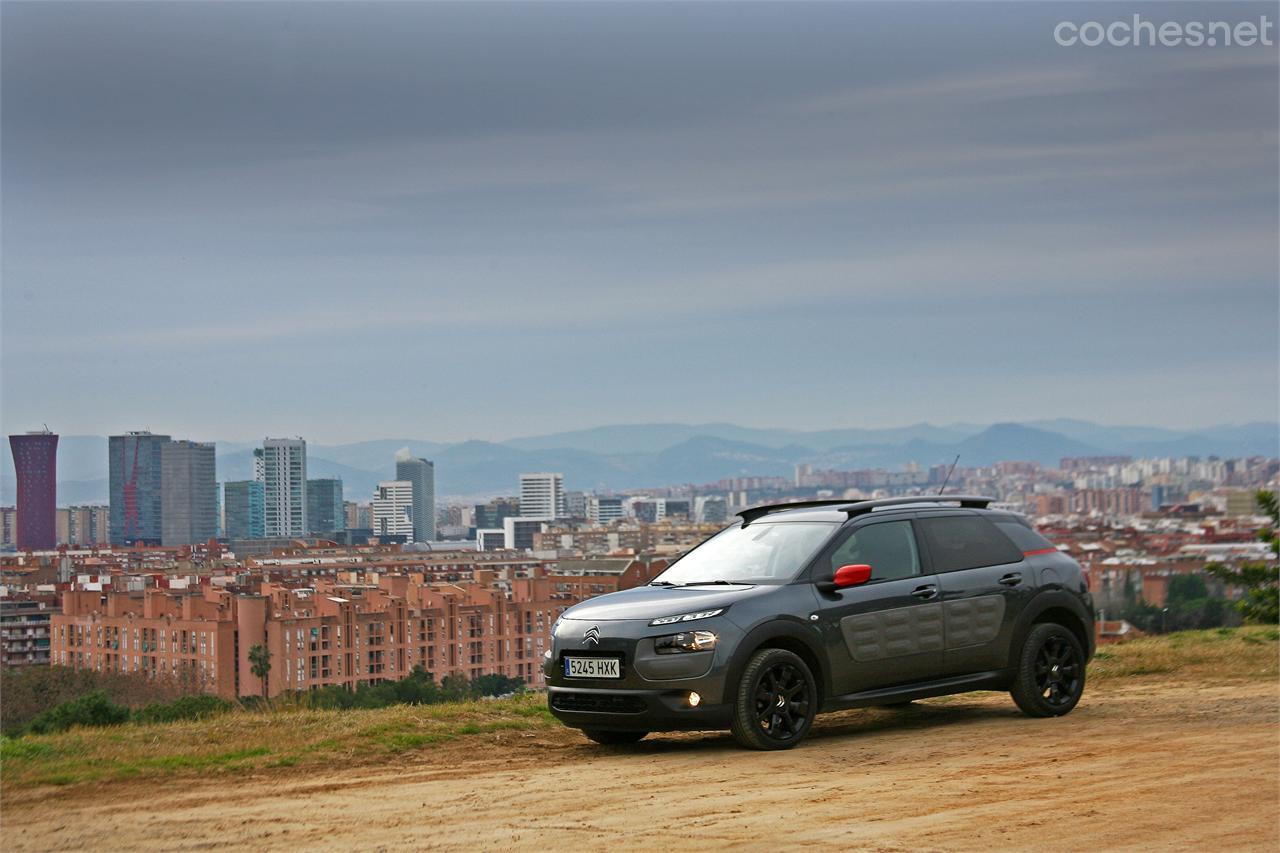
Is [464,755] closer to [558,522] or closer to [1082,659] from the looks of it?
[1082,659]

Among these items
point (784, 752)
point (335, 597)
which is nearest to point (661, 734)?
point (784, 752)

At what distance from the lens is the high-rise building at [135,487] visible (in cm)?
5972

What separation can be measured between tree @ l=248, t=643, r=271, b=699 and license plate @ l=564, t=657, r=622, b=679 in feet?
74.0

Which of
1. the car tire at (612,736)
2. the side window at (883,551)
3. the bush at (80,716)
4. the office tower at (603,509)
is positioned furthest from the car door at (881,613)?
the office tower at (603,509)

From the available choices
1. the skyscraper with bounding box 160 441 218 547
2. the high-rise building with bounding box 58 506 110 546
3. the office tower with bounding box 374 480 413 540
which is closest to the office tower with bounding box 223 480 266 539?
the skyscraper with bounding box 160 441 218 547

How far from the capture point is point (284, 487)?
7400 centimetres

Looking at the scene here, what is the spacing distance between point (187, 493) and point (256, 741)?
59662 millimetres

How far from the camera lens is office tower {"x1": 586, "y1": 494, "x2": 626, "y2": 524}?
355 feet

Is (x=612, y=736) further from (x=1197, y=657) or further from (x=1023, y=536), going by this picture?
(x=1197, y=657)

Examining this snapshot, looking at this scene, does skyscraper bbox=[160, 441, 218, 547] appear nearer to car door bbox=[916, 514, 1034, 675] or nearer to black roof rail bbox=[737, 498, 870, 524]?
black roof rail bbox=[737, 498, 870, 524]

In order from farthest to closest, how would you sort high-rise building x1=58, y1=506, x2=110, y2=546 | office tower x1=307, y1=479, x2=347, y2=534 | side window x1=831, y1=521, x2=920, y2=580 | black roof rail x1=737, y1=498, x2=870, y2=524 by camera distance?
office tower x1=307, y1=479, x2=347, y2=534 < high-rise building x1=58, y1=506, x2=110, y2=546 < black roof rail x1=737, y1=498, x2=870, y2=524 < side window x1=831, y1=521, x2=920, y2=580

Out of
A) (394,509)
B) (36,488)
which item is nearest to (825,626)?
(36,488)

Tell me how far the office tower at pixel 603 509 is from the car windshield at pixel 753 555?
91.5 m

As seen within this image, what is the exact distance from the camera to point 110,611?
3838 cm
